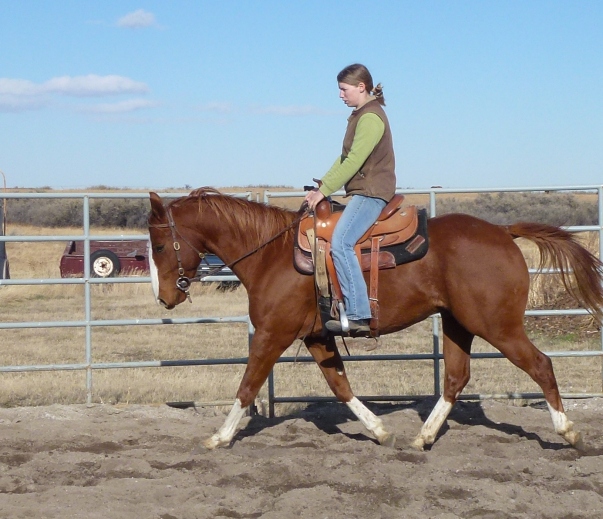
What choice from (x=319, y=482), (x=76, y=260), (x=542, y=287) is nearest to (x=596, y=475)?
(x=319, y=482)

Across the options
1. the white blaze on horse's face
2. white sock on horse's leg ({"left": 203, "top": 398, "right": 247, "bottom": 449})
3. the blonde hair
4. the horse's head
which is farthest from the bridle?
the blonde hair

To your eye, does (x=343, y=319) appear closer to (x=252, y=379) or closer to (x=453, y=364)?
(x=252, y=379)

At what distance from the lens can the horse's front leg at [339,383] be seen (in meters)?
5.65

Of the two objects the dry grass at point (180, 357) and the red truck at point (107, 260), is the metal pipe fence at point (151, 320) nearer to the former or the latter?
the dry grass at point (180, 357)

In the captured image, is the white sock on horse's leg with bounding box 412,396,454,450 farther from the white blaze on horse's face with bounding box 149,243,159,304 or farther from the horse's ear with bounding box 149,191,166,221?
the horse's ear with bounding box 149,191,166,221

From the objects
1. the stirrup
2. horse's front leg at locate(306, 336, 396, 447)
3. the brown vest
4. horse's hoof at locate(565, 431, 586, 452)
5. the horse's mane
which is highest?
the brown vest

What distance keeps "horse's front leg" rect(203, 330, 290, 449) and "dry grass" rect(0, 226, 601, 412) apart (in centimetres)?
183

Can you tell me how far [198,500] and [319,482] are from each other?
73 cm

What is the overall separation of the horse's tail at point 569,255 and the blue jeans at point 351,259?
106 cm

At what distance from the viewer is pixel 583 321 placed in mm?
11875

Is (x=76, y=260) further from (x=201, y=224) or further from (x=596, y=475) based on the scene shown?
(x=596, y=475)

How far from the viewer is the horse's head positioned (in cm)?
554

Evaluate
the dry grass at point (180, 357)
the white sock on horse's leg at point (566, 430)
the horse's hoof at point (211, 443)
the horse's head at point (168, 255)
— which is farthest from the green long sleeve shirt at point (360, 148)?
the dry grass at point (180, 357)

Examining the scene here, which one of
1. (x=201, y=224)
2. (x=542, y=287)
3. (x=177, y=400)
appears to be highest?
(x=201, y=224)
